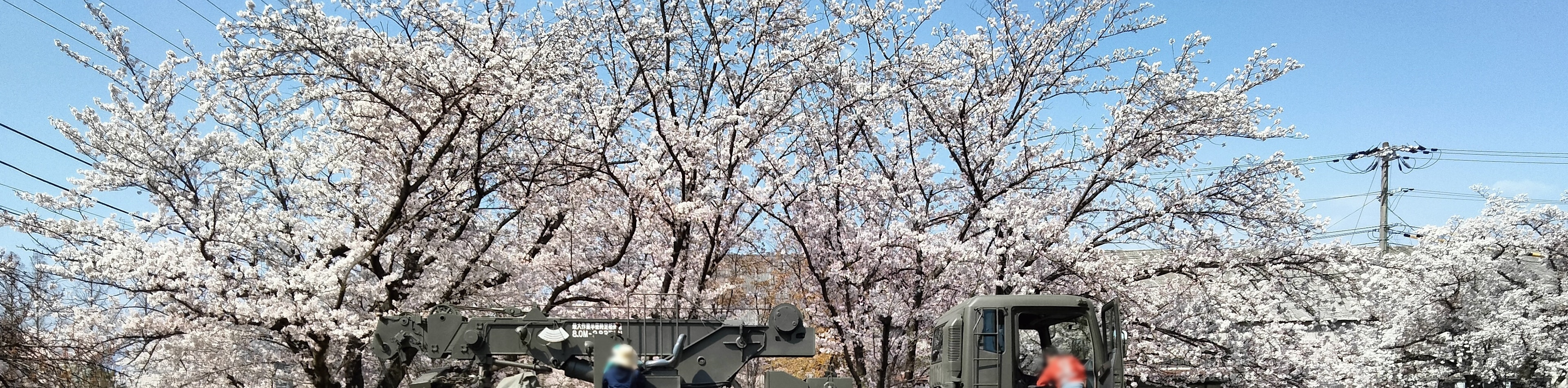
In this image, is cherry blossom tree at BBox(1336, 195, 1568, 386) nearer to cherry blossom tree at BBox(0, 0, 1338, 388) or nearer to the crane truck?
cherry blossom tree at BBox(0, 0, 1338, 388)

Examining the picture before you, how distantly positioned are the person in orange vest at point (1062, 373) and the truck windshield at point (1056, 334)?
110 mm

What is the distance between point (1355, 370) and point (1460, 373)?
992cm

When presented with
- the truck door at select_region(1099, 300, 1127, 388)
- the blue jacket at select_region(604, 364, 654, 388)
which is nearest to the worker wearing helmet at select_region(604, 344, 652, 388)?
the blue jacket at select_region(604, 364, 654, 388)

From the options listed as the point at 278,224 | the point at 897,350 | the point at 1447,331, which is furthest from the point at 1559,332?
the point at 278,224

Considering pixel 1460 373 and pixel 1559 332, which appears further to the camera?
pixel 1460 373

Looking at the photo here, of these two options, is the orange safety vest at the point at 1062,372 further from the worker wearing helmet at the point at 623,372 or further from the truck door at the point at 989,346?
the worker wearing helmet at the point at 623,372

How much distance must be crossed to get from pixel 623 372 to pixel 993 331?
3.78m

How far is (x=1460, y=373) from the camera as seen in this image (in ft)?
78.0

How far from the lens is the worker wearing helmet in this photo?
865cm

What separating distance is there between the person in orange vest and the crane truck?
1.02 feet

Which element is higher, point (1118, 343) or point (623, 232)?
point (623, 232)

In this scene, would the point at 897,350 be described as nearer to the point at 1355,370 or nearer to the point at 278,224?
the point at 1355,370

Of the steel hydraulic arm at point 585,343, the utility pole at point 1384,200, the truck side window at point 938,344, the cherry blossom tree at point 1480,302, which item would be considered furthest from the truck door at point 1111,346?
the utility pole at point 1384,200

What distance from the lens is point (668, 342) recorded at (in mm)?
11219
